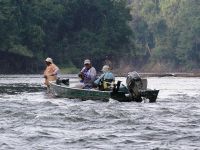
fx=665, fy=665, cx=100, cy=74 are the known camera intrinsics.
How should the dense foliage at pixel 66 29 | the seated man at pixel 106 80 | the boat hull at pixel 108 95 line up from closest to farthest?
1. the boat hull at pixel 108 95
2. the seated man at pixel 106 80
3. the dense foliage at pixel 66 29

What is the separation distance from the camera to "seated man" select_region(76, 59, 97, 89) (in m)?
30.4

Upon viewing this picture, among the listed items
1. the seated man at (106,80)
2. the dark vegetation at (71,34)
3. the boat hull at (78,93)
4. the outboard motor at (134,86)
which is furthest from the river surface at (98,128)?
the dark vegetation at (71,34)

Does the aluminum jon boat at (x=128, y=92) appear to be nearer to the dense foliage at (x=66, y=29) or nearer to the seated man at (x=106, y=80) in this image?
the seated man at (x=106, y=80)

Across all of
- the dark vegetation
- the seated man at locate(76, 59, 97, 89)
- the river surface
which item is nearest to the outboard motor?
the river surface

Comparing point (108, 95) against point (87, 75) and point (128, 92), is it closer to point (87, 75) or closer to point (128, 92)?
point (128, 92)

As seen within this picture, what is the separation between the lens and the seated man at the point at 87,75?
99.9 feet

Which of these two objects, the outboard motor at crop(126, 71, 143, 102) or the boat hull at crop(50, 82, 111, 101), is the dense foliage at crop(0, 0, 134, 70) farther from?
the outboard motor at crop(126, 71, 143, 102)

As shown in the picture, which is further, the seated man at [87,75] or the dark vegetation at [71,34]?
the dark vegetation at [71,34]

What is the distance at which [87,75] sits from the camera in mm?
30500

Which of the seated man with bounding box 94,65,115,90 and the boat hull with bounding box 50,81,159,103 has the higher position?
the seated man with bounding box 94,65,115,90

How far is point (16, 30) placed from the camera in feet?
319

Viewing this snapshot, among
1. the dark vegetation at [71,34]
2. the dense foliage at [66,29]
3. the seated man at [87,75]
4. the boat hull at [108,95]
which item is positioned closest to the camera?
the boat hull at [108,95]

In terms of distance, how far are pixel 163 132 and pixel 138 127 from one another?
1.17 meters

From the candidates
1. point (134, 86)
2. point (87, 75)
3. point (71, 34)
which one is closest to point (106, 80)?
point (87, 75)
